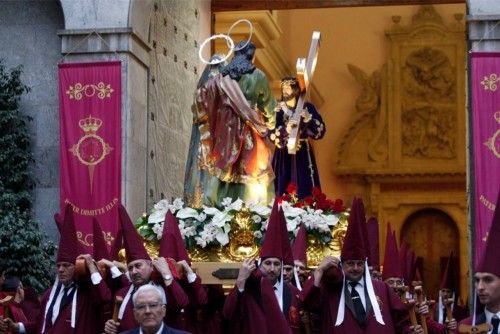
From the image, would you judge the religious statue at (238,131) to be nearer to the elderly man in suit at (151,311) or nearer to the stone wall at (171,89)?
the stone wall at (171,89)

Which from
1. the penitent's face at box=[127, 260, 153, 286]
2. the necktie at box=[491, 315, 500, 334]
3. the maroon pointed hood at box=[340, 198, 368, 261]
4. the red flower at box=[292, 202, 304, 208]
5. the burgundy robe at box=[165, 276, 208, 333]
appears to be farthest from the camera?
the red flower at box=[292, 202, 304, 208]

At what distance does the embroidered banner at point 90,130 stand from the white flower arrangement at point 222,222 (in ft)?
8.73

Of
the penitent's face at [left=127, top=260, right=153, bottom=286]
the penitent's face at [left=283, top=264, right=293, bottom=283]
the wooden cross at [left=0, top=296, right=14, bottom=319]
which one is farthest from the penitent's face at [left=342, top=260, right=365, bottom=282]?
the wooden cross at [left=0, top=296, right=14, bottom=319]

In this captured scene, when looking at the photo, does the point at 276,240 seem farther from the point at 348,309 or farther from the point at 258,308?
the point at 348,309

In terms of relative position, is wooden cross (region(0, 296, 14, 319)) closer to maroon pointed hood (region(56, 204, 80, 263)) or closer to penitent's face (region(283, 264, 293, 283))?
maroon pointed hood (region(56, 204, 80, 263))

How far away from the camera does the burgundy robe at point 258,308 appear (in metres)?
11.8

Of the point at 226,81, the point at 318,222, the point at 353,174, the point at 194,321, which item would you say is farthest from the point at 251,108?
the point at 353,174

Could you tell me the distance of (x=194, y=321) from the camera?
12961 mm

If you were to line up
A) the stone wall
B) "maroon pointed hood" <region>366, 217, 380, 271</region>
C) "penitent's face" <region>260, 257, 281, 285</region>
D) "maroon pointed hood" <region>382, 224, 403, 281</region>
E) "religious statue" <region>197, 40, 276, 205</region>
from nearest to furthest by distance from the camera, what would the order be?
1. "penitent's face" <region>260, 257, 281, 285</region>
2. "maroon pointed hood" <region>382, 224, 403, 281</region>
3. "maroon pointed hood" <region>366, 217, 380, 271</region>
4. "religious statue" <region>197, 40, 276, 205</region>
5. the stone wall

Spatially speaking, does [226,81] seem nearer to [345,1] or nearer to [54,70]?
[54,70]

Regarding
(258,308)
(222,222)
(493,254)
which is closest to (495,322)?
(493,254)

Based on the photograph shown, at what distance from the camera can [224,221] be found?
1622cm

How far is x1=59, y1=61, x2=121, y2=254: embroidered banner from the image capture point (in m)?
19.2

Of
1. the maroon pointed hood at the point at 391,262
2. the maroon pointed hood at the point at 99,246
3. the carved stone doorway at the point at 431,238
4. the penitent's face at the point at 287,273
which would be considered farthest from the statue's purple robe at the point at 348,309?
the carved stone doorway at the point at 431,238
